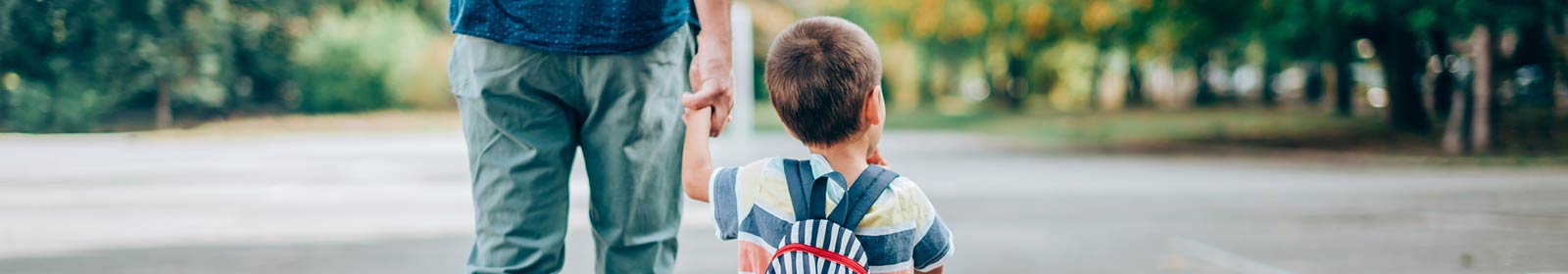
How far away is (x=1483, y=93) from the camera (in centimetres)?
1330

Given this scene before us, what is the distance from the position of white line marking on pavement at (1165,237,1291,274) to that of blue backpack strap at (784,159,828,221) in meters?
3.39

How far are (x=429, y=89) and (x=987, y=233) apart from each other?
268cm

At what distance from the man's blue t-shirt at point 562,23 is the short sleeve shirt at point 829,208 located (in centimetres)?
45

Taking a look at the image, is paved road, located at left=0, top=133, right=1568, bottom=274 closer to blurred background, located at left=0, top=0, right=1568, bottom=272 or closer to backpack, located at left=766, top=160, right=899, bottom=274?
blurred background, located at left=0, top=0, right=1568, bottom=272

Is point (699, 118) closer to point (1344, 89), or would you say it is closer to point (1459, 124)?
point (1459, 124)

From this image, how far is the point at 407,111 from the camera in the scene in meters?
6.43

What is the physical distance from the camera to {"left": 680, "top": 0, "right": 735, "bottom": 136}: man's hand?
94.6 inches

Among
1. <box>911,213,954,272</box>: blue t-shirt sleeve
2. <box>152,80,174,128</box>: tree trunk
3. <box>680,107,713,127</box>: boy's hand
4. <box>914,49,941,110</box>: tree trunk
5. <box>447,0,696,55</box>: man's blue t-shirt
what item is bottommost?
<box>914,49,941,110</box>: tree trunk

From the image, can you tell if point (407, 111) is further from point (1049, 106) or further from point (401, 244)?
point (1049, 106)

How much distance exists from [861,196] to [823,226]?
81 millimetres

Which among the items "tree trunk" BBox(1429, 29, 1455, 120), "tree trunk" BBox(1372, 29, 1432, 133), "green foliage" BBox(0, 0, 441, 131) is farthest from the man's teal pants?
"tree trunk" BBox(1372, 29, 1432, 133)

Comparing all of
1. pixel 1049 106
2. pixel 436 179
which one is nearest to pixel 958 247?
pixel 436 179

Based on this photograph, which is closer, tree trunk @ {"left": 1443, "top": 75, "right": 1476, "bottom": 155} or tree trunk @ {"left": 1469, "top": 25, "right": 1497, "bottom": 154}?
tree trunk @ {"left": 1469, "top": 25, "right": 1497, "bottom": 154}

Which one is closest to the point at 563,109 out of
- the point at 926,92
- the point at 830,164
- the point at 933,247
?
the point at 830,164
